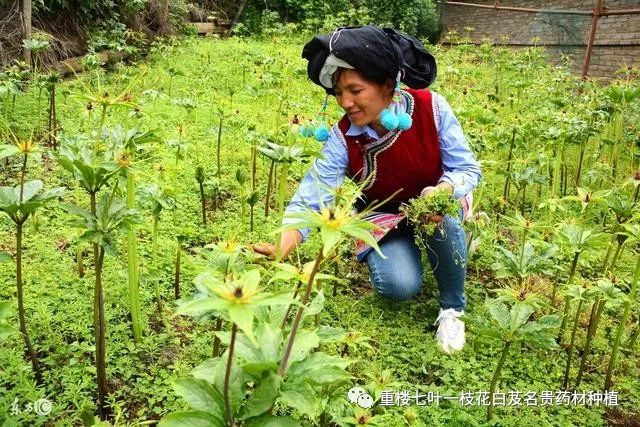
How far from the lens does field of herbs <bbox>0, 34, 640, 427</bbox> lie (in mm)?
1131

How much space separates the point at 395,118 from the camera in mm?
2426

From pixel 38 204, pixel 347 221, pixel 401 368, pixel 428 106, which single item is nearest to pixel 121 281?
pixel 38 204

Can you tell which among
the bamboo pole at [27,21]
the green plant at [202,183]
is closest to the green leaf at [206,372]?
the green plant at [202,183]

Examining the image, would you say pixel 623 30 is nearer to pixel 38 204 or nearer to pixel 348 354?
pixel 348 354

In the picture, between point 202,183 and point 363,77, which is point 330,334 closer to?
point 363,77

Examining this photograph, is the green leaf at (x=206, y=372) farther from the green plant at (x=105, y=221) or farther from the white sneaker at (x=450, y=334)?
the white sneaker at (x=450, y=334)

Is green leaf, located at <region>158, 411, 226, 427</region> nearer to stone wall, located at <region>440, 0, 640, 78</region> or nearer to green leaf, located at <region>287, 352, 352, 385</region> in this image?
green leaf, located at <region>287, 352, 352, 385</region>

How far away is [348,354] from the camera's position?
2357mm

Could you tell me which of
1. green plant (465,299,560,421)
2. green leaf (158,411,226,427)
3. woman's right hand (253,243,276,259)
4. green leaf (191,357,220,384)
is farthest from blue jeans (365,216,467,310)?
green leaf (158,411,226,427)

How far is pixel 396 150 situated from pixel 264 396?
180cm

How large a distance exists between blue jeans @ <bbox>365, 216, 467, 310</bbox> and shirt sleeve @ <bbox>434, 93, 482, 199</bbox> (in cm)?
23

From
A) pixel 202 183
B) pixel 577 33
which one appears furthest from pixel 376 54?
pixel 577 33

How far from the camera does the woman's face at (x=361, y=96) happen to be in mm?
2346

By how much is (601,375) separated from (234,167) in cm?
277
